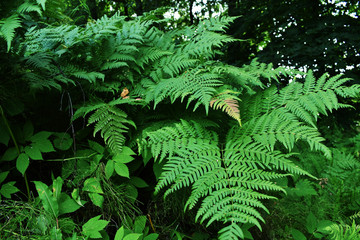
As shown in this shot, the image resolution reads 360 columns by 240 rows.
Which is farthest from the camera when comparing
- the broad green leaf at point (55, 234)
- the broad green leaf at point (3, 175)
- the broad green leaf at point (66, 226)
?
the broad green leaf at point (3, 175)

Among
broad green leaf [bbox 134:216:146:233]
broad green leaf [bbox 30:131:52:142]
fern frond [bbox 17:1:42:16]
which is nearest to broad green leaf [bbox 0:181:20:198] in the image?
broad green leaf [bbox 30:131:52:142]

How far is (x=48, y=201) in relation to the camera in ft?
3.96

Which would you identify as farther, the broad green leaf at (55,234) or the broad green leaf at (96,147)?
the broad green leaf at (96,147)

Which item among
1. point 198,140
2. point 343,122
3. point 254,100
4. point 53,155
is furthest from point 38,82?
point 343,122

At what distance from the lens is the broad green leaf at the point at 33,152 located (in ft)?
4.42

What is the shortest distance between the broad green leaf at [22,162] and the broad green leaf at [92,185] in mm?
331

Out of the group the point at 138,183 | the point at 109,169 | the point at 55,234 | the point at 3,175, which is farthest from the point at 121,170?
the point at 3,175

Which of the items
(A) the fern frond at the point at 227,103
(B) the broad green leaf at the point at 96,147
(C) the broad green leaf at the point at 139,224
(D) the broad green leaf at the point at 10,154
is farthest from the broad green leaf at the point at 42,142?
(A) the fern frond at the point at 227,103

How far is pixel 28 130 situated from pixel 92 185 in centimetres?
55

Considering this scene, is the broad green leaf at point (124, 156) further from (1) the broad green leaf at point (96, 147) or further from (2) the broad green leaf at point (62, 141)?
(2) the broad green leaf at point (62, 141)

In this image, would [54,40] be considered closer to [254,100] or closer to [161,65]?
[161,65]

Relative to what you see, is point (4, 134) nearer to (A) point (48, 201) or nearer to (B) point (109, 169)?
(A) point (48, 201)

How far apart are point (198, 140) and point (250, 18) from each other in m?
4.03

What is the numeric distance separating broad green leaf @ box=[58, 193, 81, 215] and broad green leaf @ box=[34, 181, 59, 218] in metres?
0.04
